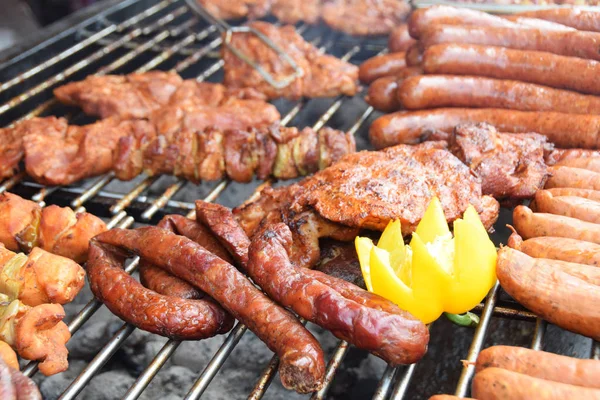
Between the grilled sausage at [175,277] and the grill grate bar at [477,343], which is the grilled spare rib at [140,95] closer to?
the grilled sausage at [175,277]

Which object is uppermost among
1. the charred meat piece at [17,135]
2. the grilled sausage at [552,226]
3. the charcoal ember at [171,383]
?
the charred meat piece at [17,135]

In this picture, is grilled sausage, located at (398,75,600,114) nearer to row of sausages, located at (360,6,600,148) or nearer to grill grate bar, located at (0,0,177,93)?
row of sausages, located at (360,6,600,148)

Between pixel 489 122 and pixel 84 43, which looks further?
pixel 84 43

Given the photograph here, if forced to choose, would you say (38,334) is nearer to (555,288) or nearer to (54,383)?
(54,383)

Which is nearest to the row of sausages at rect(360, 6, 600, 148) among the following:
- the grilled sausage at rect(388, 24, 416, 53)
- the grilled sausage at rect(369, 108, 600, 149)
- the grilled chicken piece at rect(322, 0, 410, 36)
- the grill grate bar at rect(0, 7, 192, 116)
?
the grilled sausage at rect(369, 108, 600, 149)

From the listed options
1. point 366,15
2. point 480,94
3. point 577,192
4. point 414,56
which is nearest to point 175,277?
point 577,192

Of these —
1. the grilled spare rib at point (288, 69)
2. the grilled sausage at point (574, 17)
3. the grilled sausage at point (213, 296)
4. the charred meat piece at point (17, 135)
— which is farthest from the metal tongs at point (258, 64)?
the grilled sausage at point (213, 296)

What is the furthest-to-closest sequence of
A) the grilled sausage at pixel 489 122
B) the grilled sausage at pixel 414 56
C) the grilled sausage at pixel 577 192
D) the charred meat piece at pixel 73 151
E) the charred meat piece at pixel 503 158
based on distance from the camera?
the grilled sausage at pixel 414 56 → the charred meat piece at pixel 73 151 → the grilled sausage at pixel 489 122 → the charred meat piece at pixel 503 158 → the grilled sausage at pixel 577 192
